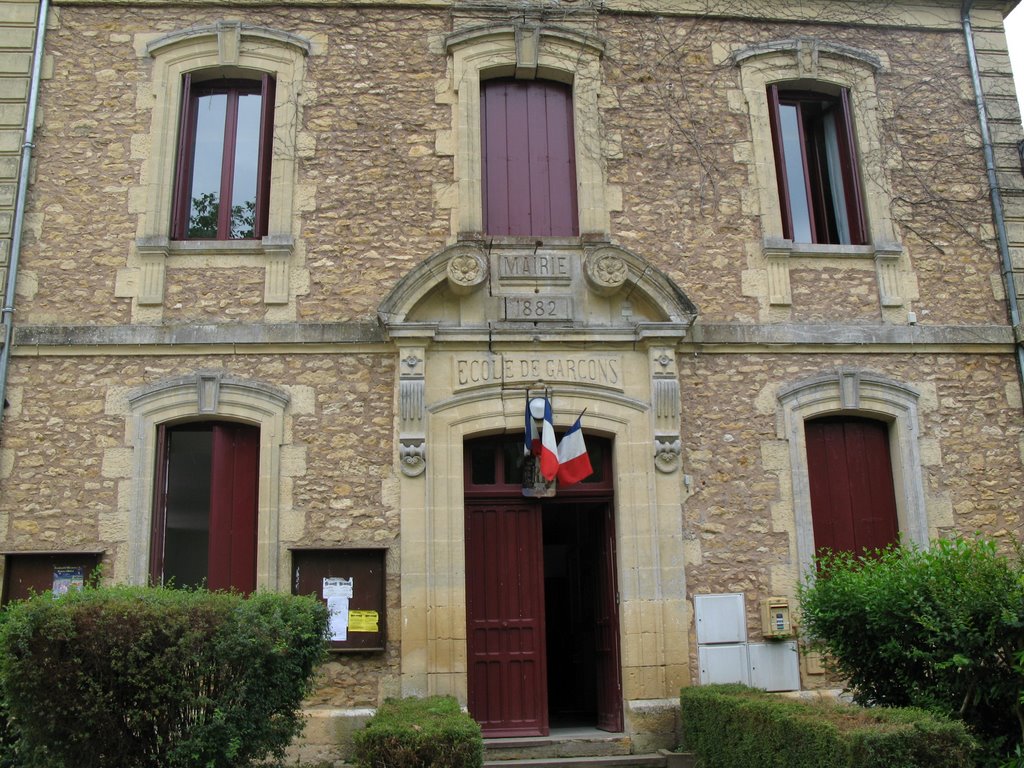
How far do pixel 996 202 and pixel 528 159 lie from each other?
182 inches

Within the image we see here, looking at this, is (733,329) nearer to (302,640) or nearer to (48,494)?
(302,640)

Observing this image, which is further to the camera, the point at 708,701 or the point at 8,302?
the point at 8,302

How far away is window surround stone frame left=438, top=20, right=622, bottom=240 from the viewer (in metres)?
9.37

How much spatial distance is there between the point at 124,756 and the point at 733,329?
607cm

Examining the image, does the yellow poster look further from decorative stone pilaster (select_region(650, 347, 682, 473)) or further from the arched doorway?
decorative stone pilaster (select_region(650, 347, 682, 473))

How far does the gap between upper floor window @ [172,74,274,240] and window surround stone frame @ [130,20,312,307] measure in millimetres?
126

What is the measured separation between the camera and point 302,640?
6.36 metres

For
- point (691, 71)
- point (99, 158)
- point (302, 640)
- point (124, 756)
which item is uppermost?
point (691, 71)

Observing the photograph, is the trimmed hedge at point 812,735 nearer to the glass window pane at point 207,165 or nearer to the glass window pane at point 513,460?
the glass window pane at point 513,460

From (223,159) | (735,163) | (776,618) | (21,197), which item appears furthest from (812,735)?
(21,197)

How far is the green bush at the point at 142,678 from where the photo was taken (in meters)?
5.52

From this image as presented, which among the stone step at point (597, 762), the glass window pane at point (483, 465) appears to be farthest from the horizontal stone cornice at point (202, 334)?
the stone step at point (597, 762)

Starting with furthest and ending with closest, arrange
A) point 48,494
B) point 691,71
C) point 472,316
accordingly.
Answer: point 691,71
point 472,316
point 48,494

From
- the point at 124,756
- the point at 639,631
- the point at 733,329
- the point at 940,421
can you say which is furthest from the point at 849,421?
the point at 124,756
